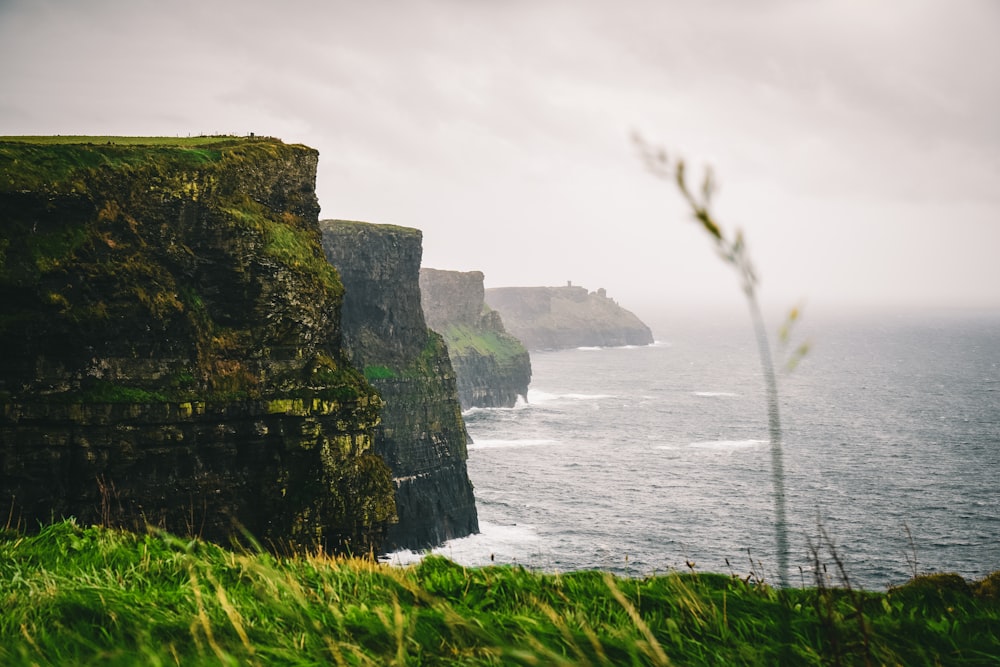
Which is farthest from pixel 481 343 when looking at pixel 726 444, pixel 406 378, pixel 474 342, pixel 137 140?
pixel 137 140

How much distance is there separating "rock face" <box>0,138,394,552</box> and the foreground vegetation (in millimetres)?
21990

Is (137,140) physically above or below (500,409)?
above

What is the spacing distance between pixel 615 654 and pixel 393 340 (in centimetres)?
6470

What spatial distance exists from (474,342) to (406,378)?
221ft

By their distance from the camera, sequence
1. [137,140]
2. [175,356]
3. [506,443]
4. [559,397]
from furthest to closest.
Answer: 1. [559,397]
2. [506,443]
3. [137,140]
4. [175,356]

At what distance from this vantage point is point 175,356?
30.9 meters

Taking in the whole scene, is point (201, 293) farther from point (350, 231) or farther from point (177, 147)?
point (350, 231)

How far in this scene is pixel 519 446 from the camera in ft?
297

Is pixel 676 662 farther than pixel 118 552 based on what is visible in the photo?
No

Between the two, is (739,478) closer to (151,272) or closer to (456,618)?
(151,272)

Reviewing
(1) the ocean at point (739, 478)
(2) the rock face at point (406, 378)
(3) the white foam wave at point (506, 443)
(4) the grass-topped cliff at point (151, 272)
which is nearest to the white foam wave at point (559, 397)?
(1) the ocean at point (739, 478)

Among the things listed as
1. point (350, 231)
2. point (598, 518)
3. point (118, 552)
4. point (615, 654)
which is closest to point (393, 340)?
point (350, 231)

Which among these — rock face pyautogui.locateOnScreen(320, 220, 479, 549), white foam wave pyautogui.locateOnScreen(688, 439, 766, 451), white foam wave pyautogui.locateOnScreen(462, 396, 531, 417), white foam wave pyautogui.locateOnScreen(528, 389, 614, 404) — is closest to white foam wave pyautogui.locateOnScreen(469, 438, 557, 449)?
white foam wave pyautogui.locateOnScreen(688, 439, 766, 451)

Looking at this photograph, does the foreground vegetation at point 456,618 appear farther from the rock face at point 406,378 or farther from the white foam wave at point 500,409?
the white foam wave at point 500,409
